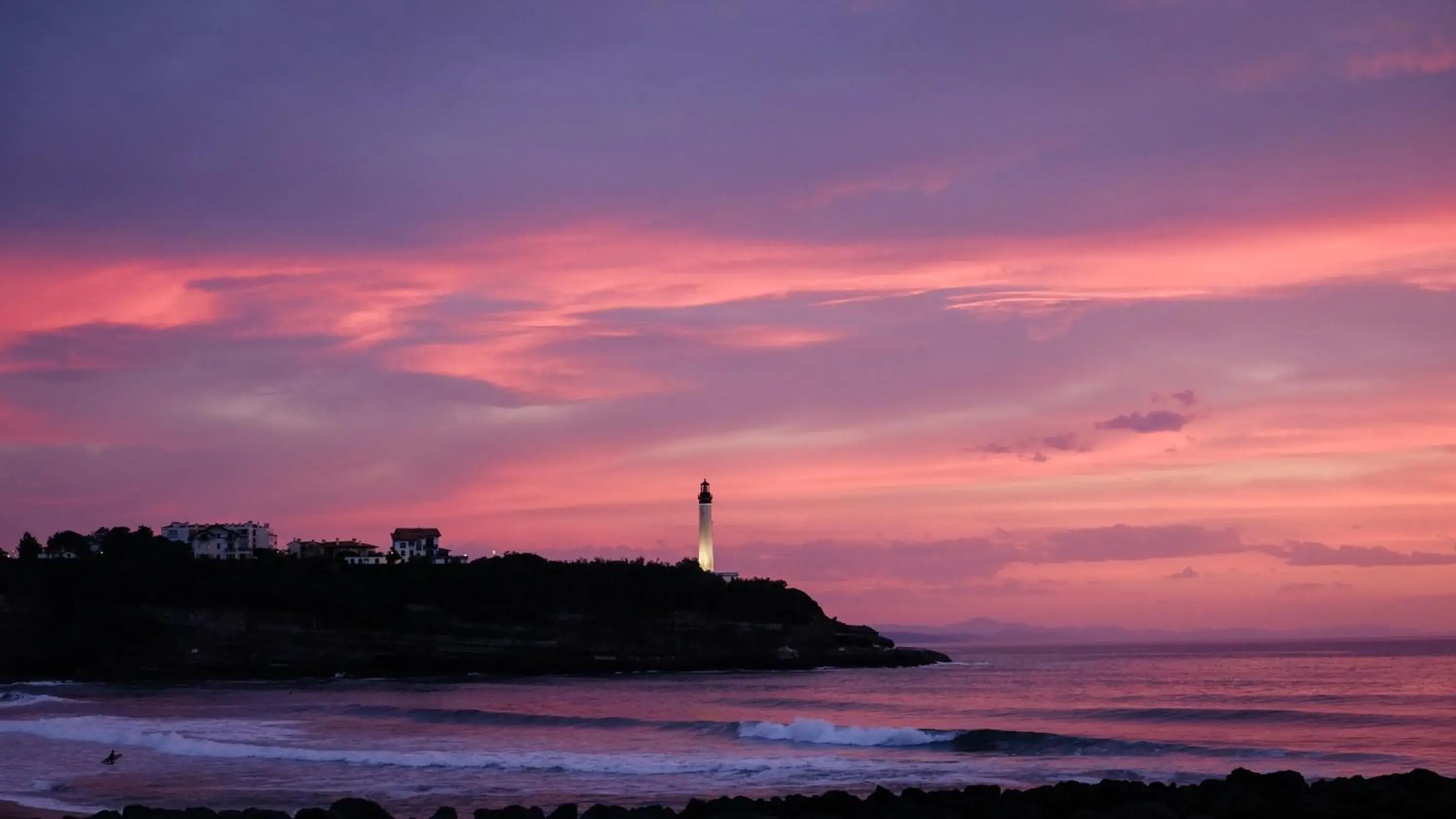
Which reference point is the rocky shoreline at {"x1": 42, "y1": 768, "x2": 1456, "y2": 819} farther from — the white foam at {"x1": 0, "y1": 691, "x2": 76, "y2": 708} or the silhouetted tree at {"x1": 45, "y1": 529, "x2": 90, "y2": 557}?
the silhouetted tree at {"x1": 45, "y1": 529, "x2": 90, "y2": 557}

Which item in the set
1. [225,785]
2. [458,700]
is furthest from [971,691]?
[225,785]

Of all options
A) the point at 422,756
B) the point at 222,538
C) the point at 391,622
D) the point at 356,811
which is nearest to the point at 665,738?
the point at 422,756

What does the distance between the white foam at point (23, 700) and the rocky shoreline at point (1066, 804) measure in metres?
31.3

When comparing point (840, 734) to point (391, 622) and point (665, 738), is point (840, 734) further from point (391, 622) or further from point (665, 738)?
point (391, 622)

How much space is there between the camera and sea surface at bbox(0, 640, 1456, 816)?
21.5m

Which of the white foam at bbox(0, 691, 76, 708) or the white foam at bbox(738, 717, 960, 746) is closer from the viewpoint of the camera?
the white foam at bbox(738, 717, 960, 746)

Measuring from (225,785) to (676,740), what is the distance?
445 inches

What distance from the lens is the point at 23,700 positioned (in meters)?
44.4

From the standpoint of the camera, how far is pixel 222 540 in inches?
3701

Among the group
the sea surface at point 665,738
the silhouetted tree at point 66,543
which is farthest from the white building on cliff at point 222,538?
the sea surface at point 665,738

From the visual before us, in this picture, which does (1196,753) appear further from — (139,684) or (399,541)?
(399,541)

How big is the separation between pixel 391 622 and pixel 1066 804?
63288 mm

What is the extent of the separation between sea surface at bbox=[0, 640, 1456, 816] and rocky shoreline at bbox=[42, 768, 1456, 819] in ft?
12.8

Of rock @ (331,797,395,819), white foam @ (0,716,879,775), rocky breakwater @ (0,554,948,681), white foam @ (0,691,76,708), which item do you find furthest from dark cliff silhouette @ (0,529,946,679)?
rock @ (331,797,395,819)
